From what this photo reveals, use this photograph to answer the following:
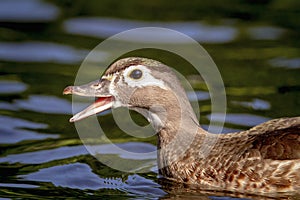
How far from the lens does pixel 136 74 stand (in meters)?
12.1

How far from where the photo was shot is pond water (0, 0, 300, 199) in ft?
41.4

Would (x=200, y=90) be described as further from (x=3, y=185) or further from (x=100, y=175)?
(x=3, y=185)

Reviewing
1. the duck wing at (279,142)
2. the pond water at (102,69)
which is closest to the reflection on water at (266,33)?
the pond water at (102,69)

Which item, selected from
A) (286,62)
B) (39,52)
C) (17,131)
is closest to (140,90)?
(17,131)

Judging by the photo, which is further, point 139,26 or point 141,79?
point 139,26

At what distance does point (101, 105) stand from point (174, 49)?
18.2ft

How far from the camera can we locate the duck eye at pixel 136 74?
39.6 feet

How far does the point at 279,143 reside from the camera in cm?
1163

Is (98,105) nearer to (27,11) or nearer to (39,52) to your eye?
(39,52)

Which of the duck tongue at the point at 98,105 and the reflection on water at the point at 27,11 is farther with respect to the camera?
the reflection on water at the point at 27,11

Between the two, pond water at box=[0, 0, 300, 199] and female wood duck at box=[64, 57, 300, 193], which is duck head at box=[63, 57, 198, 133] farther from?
pond water at box=[0, 0, 300, 199]

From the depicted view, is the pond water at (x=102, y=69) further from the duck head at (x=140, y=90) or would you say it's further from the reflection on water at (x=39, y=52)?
the duck head at (x=140, y=90)

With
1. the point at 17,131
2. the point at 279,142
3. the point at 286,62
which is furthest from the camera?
the point at 286,62

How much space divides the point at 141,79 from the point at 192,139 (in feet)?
3.24
